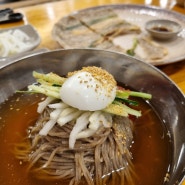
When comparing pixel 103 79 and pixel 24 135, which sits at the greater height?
pixel 103 79

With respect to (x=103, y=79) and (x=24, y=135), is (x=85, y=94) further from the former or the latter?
(x=24, y=135)

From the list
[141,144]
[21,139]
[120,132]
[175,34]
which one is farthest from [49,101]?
[175,34]

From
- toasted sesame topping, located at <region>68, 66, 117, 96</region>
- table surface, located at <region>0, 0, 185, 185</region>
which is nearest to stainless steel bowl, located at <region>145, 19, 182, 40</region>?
table surface, located at <region>0, 0, 185, 185</region>

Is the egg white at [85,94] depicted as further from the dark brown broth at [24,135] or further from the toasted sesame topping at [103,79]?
the dark brown broth at [24,135]

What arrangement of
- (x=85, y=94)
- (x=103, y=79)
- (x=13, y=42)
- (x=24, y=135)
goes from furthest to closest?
(x=13, y=42) < (x=24, y=135) < (x=103, y=79) < (x=85, y=94)

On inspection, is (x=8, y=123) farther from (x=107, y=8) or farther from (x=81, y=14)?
(x=107, y=8)

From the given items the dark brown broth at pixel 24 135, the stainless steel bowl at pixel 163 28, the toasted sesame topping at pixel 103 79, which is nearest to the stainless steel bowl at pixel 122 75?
the dark brown broth at pixel 24 135

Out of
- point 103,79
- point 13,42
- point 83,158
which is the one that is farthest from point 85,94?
point 13,42

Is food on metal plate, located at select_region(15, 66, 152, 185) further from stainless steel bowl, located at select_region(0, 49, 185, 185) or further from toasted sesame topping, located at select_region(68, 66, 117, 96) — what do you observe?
stainless steel bowl, located at select_region(0, 49, 185, 185)
